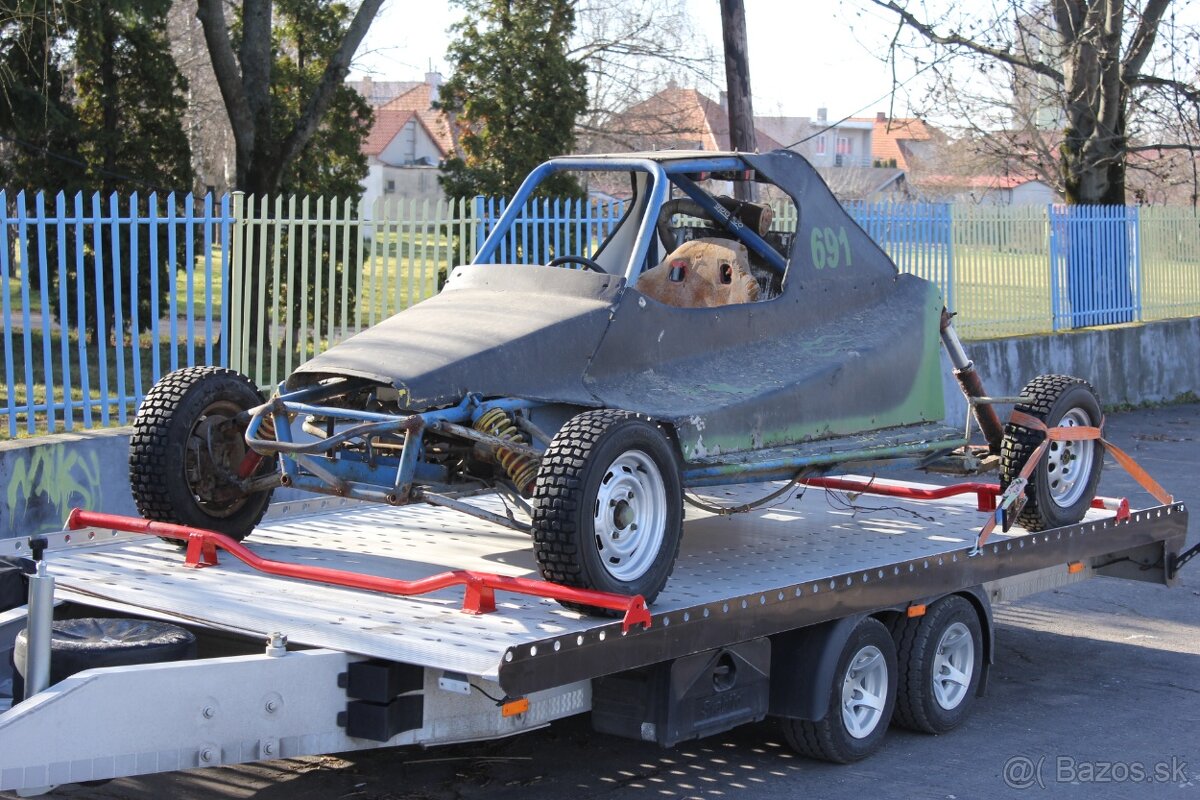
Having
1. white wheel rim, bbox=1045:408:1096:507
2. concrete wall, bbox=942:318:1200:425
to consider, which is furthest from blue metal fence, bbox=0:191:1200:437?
white wheel rim, bbox=1045:408:1096:507

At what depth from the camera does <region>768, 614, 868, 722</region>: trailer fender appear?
5.98m

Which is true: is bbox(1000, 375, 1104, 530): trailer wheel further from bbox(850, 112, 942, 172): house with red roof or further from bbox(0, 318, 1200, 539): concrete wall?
bbox(850, 112, 942, 172): house with red roof

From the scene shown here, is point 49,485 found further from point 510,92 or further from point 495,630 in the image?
point 510,92

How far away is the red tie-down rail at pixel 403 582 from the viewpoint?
5.11m

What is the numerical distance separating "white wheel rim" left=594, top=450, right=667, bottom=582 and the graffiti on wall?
515 centimetres

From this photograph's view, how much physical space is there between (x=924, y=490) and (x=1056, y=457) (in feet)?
3.07

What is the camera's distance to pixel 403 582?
534 centimetres

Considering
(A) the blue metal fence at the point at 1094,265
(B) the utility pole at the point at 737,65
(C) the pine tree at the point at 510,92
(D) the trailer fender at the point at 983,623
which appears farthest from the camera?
(C) the pine tree at the point at 510,92

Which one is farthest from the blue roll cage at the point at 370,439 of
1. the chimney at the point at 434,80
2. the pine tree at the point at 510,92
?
the chimney at the point at 434,80

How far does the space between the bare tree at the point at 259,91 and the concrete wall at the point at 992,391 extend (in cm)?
835

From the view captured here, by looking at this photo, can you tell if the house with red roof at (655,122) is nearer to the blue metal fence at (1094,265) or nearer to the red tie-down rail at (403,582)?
the blue metal fence at (1094,265)

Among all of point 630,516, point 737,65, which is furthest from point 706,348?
point 737,65

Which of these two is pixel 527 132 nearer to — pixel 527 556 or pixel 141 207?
pixel 141 207

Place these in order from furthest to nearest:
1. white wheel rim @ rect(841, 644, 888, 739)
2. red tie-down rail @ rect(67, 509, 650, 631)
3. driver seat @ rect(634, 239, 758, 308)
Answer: driver seat @ rect(634, 239, 758, 308)
white wheel rim @ rect(841, 644, 888, 739)
red tie-down rail @ rect(67, 509, 650, 631)
